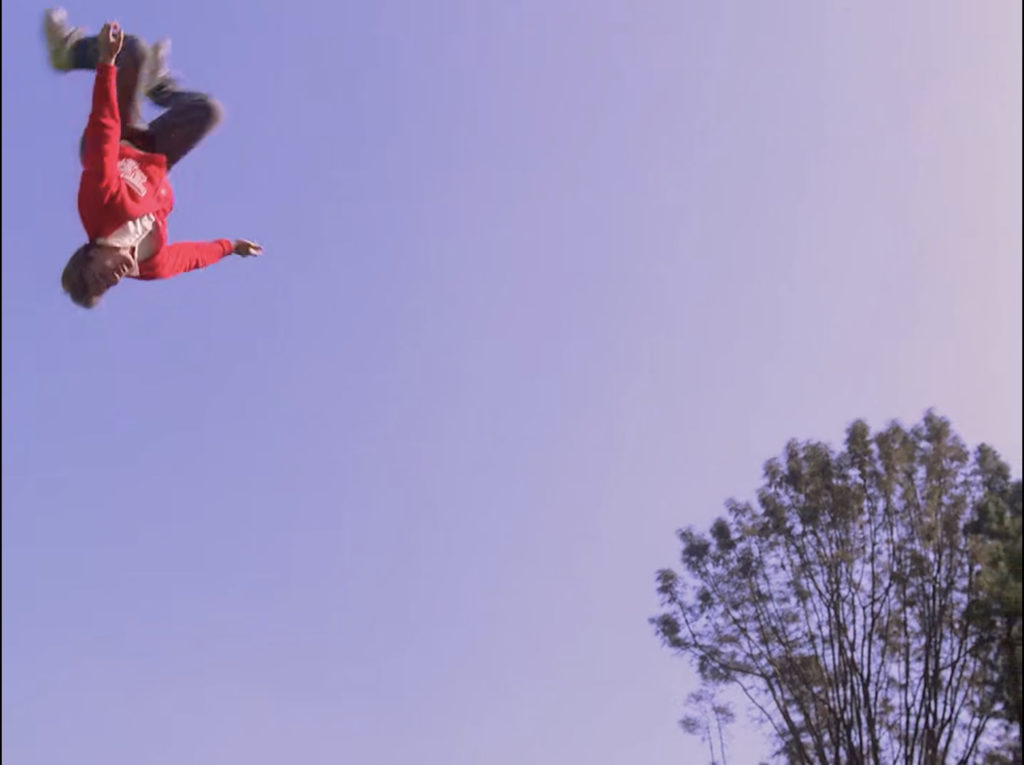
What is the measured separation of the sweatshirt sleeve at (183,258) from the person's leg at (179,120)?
0.45 meters

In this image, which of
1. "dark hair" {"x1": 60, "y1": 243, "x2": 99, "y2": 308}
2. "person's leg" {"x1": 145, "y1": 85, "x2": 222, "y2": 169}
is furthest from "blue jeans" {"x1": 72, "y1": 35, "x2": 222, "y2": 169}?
"dark hair" {"x1": 60, "y1": 243, "x2": 99, "y2": 308}

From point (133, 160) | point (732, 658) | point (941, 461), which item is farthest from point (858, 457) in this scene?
point (133, 160)

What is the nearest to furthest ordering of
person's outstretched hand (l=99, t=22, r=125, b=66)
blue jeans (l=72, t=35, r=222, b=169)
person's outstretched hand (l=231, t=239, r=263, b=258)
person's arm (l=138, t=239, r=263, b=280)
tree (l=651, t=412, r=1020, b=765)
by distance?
1. person's outstretched hand (l=99, t=22, r=125, b=66)
2. blue jeans (l=72, t=35, r=222, b=169)
3. person's arm (l=138, t=239, r=263, b=280)
4. person's outstretched hand (l=231, t=239, r=263, b=258)
5. tree (l=651, t=412, r=1020, b=765)

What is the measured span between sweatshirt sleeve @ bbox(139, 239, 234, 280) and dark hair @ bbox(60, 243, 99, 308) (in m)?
0.37

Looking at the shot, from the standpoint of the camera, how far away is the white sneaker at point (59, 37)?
12.4ft

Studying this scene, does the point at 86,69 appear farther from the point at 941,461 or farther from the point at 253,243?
the point at 941,461

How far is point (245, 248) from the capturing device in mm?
5012

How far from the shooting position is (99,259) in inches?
153

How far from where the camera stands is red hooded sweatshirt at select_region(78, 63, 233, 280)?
12.1ft

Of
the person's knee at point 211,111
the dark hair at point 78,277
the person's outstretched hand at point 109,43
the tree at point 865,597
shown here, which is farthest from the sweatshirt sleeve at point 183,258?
the tree at point 865,597

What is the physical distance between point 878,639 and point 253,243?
10.2 m

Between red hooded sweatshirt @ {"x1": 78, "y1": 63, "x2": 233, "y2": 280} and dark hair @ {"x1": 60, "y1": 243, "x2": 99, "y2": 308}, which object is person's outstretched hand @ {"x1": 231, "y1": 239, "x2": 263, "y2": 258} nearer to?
red hooded sweatshirt @ {"x1": 78, "y1": 63, "x2": 233, "y2": 280}

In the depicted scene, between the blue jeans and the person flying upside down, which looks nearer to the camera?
the person flying upside down

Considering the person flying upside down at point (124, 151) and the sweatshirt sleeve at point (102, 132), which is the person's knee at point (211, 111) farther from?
the sweatshirt sleeve at point (102, 132)
